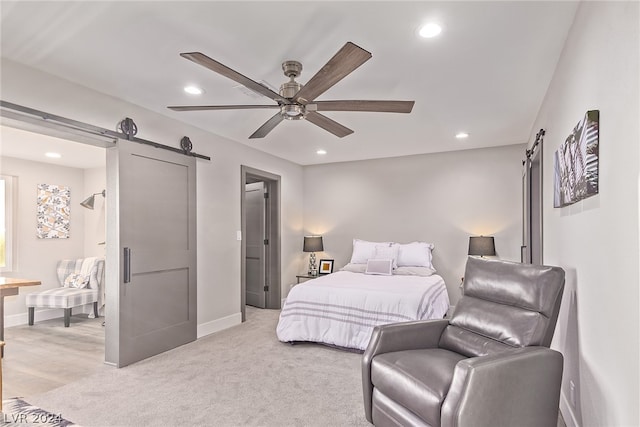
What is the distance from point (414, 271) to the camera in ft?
16.4

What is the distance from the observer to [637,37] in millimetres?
1229

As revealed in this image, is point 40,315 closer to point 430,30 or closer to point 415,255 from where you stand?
point 415,255

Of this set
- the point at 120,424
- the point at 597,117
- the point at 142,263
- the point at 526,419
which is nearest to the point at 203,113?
the point at 142,263

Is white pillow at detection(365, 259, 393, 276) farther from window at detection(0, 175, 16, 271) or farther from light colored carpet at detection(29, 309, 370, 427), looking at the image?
window at detection(0, 175, 16, 271)

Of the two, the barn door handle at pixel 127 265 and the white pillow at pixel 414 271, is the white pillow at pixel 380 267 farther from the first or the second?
the barn door handle at pixel 127 265

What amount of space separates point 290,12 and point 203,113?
6.64ft

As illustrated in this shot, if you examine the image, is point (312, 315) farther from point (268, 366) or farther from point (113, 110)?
point (113, 110)

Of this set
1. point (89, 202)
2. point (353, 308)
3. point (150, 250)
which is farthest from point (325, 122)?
point (89, 202)

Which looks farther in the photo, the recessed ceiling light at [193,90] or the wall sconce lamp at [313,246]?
the wall sconce lamp at [313,246]

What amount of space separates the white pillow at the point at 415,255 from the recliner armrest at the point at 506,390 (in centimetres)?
341

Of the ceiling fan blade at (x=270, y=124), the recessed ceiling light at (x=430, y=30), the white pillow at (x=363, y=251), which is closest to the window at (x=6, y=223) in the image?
the ceiling fan blade at (x=270, y=124)

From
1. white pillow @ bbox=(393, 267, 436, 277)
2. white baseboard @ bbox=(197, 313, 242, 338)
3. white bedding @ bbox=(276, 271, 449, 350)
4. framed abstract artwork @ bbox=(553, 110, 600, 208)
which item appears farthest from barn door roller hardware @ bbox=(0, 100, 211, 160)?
framed abstract artwork @ bbox=(553, 110, 600, 208)

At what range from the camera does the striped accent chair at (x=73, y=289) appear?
493 cm

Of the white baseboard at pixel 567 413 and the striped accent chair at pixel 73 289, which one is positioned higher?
the striped accent chair at pixel 73 289
